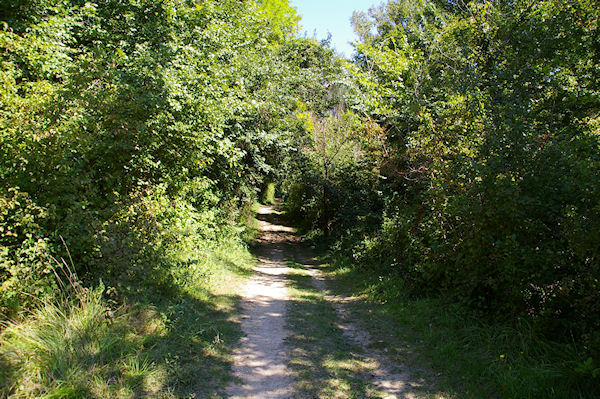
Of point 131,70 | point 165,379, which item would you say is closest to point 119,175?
point 131,70

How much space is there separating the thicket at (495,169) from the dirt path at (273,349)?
189 centimetres

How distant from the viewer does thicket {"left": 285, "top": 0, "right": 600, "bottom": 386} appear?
4.84 metres

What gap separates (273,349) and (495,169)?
14.8 ft

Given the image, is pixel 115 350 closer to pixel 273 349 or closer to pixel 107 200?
pixel 273 349

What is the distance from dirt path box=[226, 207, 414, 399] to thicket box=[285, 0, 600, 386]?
1894 millimetres

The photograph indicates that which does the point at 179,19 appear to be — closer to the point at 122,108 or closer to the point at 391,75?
the point at 122,108

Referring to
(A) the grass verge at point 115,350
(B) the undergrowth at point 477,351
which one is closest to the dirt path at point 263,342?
(A) the grass verge at point 115,350

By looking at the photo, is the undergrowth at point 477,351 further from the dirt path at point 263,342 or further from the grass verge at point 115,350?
the grass verge at point 115,350

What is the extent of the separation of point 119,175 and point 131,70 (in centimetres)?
198

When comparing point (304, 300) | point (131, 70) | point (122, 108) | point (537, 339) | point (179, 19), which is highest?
point (179, 19)

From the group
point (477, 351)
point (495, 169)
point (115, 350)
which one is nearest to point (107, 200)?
point (115, 350)

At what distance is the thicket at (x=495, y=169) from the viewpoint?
15.9ft

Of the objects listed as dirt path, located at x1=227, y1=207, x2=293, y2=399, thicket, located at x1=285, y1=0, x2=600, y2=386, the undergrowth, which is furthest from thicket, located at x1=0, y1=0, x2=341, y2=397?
thicket, located at x1=285, y1=0, x2=600, y2=386

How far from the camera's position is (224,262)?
11.4 m
